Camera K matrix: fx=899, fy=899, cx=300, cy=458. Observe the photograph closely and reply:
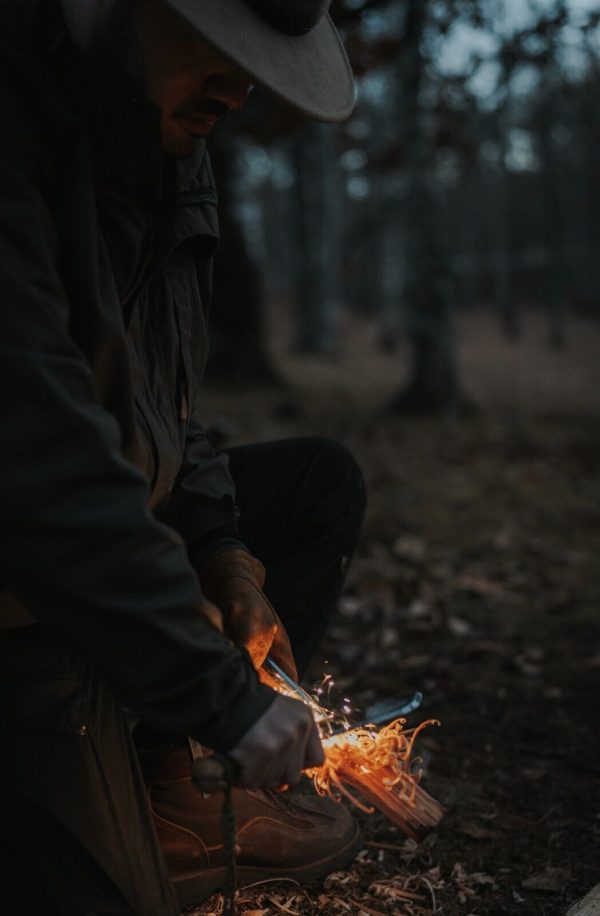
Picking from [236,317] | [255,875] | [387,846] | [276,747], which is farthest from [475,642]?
[236,317]

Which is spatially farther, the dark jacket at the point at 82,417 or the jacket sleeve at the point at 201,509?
the jacket sleeve at the point at 201,509

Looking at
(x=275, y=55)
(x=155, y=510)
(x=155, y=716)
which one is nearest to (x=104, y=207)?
(x=275, y=55)

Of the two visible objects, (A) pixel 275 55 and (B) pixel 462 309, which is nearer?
(A) pixel 275 55

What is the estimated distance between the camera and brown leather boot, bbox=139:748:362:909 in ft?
7.33

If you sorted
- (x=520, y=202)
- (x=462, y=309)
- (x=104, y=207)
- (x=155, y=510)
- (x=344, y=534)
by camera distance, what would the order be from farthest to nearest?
1. (x=520, y=202)
2. (x=462, y=309)
3. (x=344, y=534)
4. (x=155, y=510)
5. (x=104, y=207)

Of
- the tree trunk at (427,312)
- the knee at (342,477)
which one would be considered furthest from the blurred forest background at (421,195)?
the knee at (342,477)

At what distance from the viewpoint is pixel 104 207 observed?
1.86 m

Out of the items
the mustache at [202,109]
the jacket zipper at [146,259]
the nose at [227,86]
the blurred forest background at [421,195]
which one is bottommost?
the blurred forest background at [421,195]

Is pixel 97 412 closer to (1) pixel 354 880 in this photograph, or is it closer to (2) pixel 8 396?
(2) pixel 8 396

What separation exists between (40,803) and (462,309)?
39.8 m

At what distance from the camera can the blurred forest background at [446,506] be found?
2.66 meters

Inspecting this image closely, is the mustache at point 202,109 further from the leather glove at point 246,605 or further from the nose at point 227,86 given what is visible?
the leather glove at point 246,605

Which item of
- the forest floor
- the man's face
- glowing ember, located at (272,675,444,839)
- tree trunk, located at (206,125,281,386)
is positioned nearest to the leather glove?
glowing ember, located at (272,675,444,839)

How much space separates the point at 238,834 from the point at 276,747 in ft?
2.55
